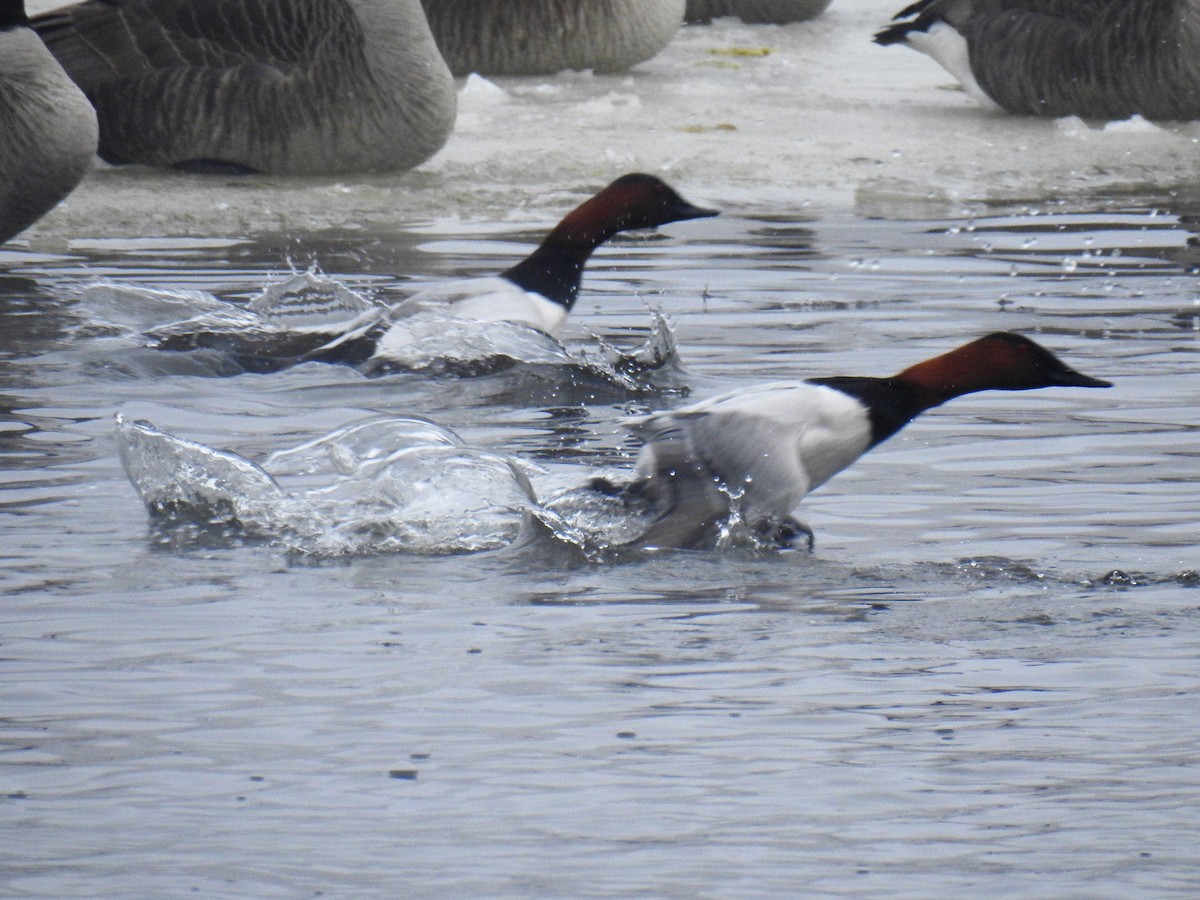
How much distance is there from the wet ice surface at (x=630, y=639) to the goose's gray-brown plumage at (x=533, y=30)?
17.1 ft

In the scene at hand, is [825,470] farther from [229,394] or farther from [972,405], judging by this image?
[229,394]

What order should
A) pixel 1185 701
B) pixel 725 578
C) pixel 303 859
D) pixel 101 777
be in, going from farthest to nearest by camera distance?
pixel 725 578, pixel 1185 701, pixel 101 777, pixel 303 859

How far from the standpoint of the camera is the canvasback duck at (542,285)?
7.10m

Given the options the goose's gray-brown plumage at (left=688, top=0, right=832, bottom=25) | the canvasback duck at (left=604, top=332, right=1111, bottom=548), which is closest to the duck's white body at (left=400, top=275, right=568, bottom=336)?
the canvasback duck at (left=604, top=332, right=1111, bottom=548)

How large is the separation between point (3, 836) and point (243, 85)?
8452 mm

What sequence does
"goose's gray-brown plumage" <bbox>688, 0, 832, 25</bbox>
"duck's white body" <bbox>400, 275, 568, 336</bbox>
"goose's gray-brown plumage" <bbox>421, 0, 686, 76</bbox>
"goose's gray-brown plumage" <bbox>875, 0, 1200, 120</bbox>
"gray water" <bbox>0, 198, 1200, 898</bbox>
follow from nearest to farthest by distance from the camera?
"gray water" <bbox>0, 198, 1200, 898</bbox> → "duck's white body" <bbox>400, 275, 568, 336</bbox> → "goose's gray-brown plumage" <bbox>875, 0, 1200, 120</bbox> → "goose's gray-brown plumage" <bbox>421, 0, 686, 76</bbox> → "goose's gray-brown plumage" <bbox>688, 0, 832, 25</bbox>

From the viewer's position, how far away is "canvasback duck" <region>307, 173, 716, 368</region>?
710 cm

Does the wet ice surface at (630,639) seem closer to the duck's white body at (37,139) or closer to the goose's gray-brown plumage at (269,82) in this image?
the duck's white body at (37,139)

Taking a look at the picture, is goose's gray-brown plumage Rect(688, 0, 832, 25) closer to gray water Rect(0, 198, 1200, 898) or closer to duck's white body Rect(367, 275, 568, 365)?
duck's white body Rect(367, 275, 568, 365)

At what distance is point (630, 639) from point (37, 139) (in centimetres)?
554

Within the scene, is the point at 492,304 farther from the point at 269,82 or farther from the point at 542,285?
the point at 269,82

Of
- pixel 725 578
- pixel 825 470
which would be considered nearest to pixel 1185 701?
pixel 725 578

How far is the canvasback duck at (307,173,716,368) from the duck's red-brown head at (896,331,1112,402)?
2087mm

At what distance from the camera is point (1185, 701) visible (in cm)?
387
